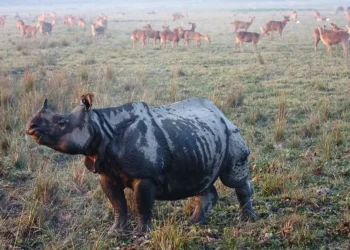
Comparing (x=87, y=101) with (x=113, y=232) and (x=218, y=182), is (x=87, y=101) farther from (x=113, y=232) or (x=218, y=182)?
(x=218, y=182)

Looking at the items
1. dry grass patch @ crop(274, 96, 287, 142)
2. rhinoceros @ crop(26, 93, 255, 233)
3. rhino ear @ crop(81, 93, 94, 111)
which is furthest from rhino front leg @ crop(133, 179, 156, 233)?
dry grass patch @ crop(274, 96, 287, 142)

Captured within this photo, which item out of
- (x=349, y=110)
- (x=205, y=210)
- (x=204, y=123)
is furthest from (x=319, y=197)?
(x=349, y=110)

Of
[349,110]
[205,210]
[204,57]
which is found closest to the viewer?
[205,210]

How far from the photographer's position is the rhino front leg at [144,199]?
407cm

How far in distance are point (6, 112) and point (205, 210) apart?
475 cm

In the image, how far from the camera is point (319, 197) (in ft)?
17.6

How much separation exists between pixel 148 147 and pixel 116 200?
0.69m

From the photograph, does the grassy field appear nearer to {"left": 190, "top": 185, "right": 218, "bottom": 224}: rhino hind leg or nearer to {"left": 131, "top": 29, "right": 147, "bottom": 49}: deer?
{"left": 190, "top": 185, "right": 218, "bottom": 224}: rhino hind leg

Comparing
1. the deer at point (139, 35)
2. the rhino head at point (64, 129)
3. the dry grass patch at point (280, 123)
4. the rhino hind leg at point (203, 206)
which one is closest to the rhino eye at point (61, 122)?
the rhino head at point (64, 129)

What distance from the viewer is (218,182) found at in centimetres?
575

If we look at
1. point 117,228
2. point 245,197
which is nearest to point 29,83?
point 117,228

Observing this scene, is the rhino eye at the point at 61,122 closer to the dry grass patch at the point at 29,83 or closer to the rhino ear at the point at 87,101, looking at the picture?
the rhino ear at the point at 87,101

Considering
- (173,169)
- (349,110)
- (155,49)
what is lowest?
(155,49)

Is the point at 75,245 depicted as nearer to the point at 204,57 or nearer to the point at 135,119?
the point at 135,119
